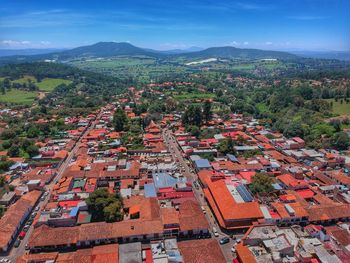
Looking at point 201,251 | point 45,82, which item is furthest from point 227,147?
point 45,82

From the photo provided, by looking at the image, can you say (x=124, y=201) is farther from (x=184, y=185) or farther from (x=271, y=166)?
(x=271, y=166)

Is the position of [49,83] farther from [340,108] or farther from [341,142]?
[341,142]

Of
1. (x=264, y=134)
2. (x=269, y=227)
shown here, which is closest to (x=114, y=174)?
(x=269, y=227)

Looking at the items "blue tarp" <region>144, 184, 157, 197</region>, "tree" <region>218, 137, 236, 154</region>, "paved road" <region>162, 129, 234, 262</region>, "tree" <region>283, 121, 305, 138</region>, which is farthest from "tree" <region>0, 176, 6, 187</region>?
"tree" <region>283, 121, 305, 138</region>

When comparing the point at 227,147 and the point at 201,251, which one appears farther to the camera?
the point at 227,147

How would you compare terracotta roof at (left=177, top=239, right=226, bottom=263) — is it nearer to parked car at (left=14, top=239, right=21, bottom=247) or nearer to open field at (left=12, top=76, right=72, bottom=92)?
parked car at (left=14, top=239, right=21, bottom=247)

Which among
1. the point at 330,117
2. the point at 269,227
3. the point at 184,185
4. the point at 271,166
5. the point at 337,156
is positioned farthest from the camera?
the point at 330,117
